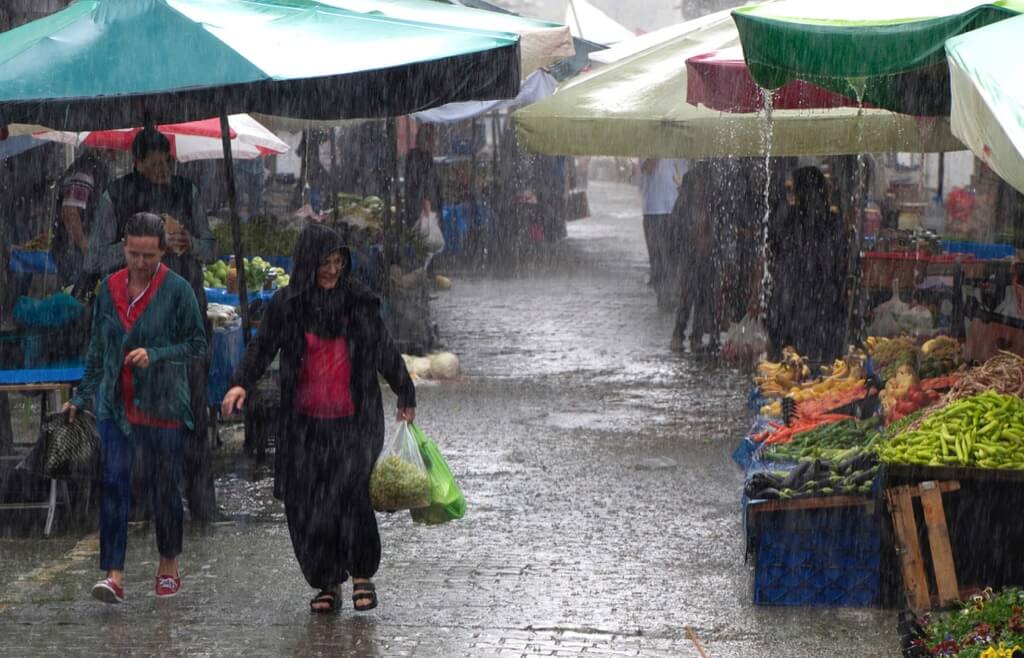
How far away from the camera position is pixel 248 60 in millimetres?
7227

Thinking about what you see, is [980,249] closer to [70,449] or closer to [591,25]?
[70,449]

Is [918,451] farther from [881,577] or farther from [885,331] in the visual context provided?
[885,331]

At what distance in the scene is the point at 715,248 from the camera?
14789 mm

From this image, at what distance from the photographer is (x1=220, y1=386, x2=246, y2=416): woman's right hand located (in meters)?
6.61

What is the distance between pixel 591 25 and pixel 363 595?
20.6 meters

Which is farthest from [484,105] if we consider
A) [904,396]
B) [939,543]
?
[939,543]

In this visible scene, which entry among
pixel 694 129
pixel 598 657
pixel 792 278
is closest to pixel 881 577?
pixel 598 657

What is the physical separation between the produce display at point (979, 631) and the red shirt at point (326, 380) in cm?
268

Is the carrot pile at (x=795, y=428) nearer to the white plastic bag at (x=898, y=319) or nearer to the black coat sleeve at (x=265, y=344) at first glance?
the black coat sleeve at (x=265, y=344)

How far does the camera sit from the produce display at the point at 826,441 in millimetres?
8031

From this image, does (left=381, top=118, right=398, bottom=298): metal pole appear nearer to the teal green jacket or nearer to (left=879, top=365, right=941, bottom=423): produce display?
(left=879, top=365, right=941, bottom=423): produce display

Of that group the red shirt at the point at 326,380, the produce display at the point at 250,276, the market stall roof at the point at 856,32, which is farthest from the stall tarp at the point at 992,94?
the produce display at the point at 250,276

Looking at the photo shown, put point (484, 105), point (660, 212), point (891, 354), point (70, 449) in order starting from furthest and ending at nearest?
point (484, 105)
point (660, 212)
point (891, 354)
point (70, 449)

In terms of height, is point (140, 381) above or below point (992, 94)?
below
